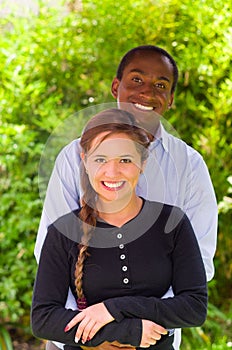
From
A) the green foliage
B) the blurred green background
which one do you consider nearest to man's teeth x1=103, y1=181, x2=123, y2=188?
the blurred green background

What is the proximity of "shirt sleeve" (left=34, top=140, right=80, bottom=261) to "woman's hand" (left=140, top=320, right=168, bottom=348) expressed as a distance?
43cm

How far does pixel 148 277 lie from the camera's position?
77.7 inches

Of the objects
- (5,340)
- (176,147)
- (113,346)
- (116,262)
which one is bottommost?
(5,340)

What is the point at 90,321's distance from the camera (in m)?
1.90

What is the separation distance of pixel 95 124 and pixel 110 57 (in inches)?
102

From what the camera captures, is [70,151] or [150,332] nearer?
[150,332]

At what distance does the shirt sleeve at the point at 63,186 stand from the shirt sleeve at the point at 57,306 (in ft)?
0.64

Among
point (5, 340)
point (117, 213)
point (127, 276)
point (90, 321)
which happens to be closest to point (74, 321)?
point (90, 321)

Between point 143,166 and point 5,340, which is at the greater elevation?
point 143,166

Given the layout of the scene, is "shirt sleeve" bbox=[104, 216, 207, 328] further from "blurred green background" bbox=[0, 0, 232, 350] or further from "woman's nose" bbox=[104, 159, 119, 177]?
"blurred green background" bbox=[0, 0, 232, 350]

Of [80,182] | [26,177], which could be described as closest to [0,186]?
[26,177]

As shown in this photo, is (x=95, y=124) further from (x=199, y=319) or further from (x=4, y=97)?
(x=4, y=97)

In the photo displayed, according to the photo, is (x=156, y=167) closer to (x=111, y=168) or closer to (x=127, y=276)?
(x=111, y=168)

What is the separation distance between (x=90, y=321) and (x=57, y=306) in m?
0.10
